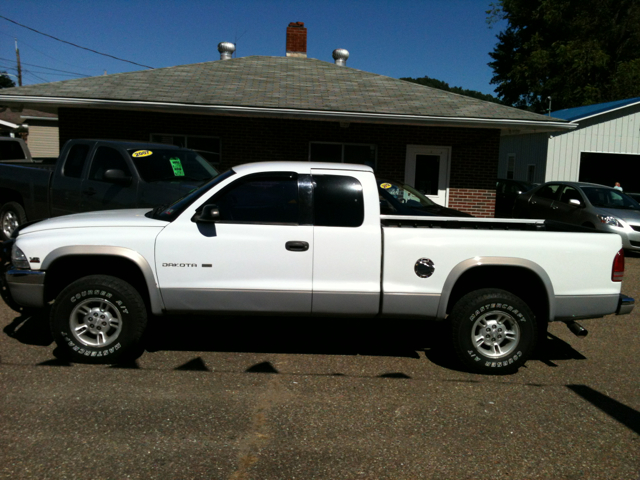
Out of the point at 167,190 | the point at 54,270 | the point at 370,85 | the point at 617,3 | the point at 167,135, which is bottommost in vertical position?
the point at 54,270

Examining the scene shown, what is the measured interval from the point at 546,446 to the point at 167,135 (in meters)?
11.6

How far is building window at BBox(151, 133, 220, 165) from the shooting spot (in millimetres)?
13570

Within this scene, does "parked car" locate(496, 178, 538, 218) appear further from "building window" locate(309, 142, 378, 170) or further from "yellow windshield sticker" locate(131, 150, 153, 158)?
"yellow windshield sticker" locate(131, 150, 153, 158)

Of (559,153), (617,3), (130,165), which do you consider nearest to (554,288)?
(130,165)

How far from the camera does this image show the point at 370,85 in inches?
576

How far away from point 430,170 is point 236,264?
393 inches

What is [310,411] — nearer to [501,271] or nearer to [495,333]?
[495,333]

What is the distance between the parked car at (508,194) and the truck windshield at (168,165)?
14.1m

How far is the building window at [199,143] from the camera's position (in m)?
13.6

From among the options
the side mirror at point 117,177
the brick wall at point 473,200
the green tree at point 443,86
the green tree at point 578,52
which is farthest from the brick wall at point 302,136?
the green tree at point 443,86

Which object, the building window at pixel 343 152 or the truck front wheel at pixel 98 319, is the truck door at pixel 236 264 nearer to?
the truck front wheel at pixel 98 319

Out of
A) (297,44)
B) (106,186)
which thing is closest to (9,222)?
(106,186)

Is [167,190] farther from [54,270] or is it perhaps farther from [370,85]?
[370,85]

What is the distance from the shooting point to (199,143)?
1362 cm
